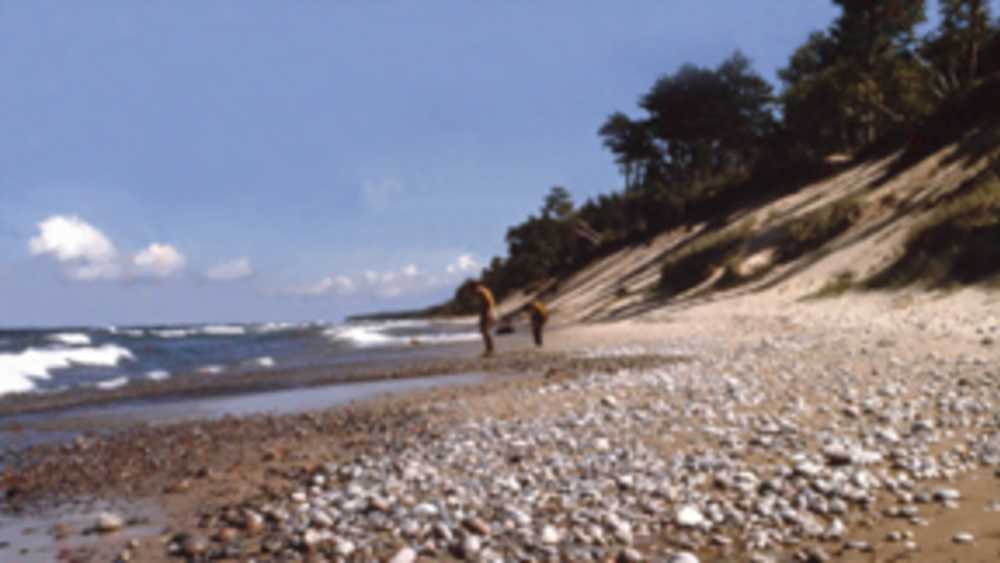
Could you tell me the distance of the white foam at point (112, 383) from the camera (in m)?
18.7

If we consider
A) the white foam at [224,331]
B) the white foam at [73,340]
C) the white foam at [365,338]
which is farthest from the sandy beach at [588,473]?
the white foam at [224,331]

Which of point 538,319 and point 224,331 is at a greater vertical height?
point 224,331

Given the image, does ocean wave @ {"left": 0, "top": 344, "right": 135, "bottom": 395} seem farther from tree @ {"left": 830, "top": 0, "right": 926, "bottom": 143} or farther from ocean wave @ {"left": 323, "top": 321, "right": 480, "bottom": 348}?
tree @ {"left": 830, "top": 0, "right": 926, "bottom": 143}

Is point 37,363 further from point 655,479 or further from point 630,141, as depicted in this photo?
point 630,141

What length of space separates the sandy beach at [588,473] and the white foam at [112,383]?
8.99 metres

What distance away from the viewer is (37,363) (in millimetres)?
26609

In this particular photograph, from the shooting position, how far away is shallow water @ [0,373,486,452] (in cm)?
1143

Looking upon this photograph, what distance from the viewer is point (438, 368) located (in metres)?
17.7

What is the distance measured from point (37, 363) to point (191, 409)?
17.4m

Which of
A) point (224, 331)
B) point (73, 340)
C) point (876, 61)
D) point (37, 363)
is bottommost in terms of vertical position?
point (37, 363)

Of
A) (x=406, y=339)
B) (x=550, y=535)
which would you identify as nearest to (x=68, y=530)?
(x=550, y=535)

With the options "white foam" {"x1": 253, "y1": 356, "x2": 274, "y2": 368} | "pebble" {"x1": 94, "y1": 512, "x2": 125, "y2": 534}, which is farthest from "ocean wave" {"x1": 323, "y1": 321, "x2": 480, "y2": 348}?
"pebble" {"x1": 94, "y1": 512, "x2": 125, "y2": 534}

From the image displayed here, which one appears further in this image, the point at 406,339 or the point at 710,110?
the point at 710,110

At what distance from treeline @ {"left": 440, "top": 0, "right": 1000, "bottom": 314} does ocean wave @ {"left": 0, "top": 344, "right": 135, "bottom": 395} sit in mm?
34488
